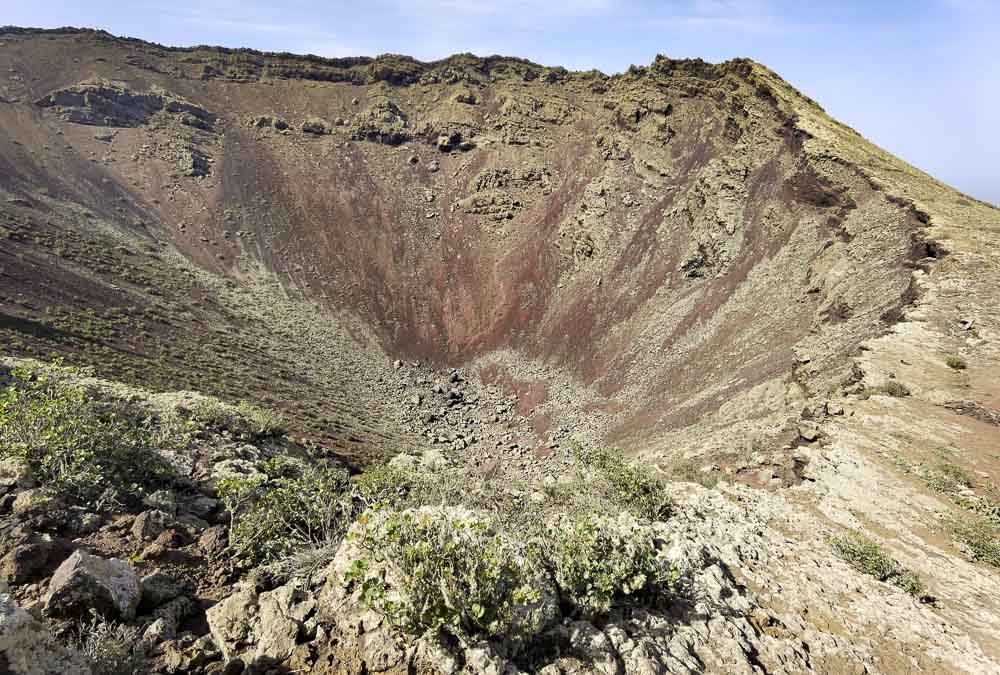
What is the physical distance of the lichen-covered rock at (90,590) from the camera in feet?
15.0

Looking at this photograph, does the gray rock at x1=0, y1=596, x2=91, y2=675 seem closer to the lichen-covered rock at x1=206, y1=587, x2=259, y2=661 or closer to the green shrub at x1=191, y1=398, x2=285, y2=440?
the lichen-covered rock at x1=206, y1=587, x2=259, y2=661

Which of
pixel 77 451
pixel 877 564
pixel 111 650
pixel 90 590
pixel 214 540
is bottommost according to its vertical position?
pixel 214 540

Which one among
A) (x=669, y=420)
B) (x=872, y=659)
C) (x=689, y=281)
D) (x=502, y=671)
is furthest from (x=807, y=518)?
(x=689, y=281)

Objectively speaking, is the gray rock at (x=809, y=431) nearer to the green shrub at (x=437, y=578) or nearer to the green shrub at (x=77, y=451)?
the green shrub at (x=437, y=578)

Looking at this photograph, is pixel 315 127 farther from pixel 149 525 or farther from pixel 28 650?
pixel 28 650

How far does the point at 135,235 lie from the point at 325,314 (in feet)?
62.2

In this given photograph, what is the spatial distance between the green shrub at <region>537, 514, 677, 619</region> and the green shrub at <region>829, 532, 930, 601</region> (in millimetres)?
4454

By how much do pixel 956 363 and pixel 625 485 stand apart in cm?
1398

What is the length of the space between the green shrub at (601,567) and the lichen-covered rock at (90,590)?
4.24 m

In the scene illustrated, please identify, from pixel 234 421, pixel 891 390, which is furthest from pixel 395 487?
pixel 891 390

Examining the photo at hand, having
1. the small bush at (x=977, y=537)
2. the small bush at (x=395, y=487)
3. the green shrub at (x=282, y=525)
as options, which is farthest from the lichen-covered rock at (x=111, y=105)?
the small bush at (x=977, y=537)

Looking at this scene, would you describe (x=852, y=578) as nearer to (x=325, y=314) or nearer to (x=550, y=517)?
(x=550, y=517)

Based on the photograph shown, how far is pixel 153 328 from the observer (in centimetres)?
2981

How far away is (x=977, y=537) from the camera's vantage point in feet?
31.2
